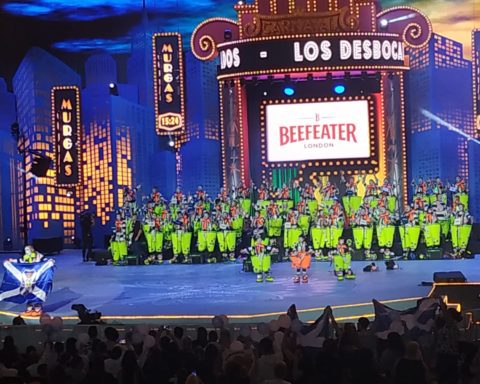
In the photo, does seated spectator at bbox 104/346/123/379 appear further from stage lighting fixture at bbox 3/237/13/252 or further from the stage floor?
stage lighting fixture at bbox 3/237/13/252

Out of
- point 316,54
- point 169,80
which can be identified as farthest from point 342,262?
point 169,80

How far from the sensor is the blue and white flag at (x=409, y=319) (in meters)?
6.11

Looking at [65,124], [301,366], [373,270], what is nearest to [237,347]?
[301,366]

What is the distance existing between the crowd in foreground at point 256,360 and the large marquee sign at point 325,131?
484 inches

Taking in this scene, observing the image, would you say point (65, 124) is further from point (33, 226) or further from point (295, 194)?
point (295, 194)

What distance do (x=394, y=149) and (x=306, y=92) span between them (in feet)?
8.04

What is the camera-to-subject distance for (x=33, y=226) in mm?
20047

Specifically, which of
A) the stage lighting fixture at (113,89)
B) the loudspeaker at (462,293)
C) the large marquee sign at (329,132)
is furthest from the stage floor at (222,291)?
the stage lighting fixture at (113,89)

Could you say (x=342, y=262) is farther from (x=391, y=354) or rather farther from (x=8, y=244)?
(x=8, y=244)

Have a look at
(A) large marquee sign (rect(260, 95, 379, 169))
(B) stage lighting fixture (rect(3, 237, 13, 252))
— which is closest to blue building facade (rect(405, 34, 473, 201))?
(A) large marquee sign (rect(260, 95, 379, 169))

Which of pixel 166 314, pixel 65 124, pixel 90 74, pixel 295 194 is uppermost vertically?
pixel 90 74

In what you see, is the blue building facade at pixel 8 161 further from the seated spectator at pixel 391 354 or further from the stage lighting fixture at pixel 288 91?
the seated spectator at pixel 391 354

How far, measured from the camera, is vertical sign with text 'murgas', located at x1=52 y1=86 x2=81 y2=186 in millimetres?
19594

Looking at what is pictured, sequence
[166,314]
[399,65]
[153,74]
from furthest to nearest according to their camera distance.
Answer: [153,74], [399,65], [166,314]
